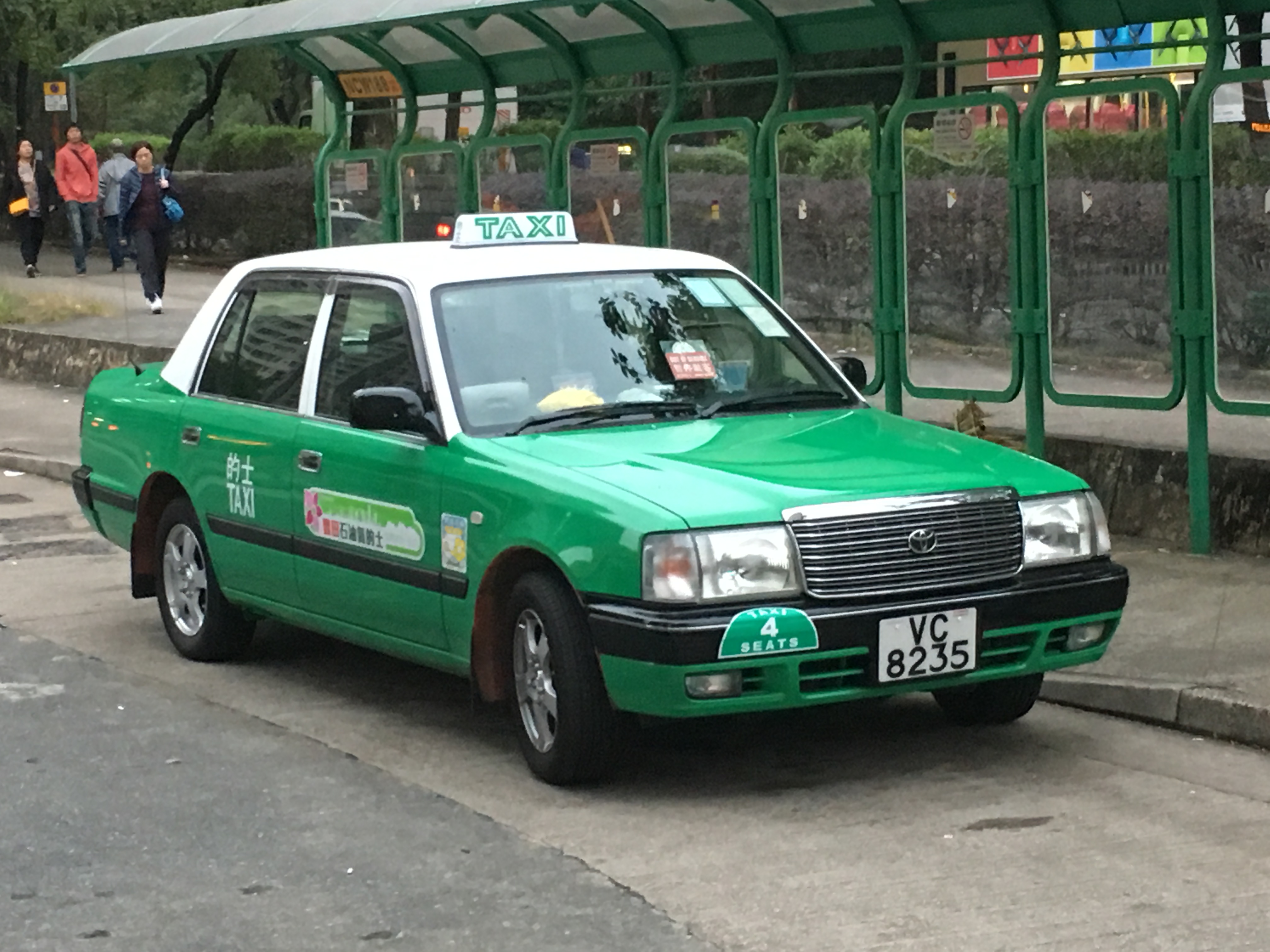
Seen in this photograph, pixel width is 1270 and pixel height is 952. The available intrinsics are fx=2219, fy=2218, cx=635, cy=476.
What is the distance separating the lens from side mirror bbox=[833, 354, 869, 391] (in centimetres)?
790

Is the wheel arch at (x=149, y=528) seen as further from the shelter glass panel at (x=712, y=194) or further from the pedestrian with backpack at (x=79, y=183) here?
the pedestrian with backpack at (x=79, y=183)

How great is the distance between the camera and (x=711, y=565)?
609cm

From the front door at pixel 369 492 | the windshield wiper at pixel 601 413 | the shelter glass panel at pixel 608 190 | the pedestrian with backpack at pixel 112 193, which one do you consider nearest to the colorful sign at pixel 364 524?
the front door at pixel 369 492

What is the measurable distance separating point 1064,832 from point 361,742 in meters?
2.43

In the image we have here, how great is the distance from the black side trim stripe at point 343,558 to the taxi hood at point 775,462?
491 millimetres

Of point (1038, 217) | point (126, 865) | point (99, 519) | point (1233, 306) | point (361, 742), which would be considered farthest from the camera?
point (1038, 217)

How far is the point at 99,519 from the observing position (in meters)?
9.39

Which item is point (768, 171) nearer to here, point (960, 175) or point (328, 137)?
point (960, 175)

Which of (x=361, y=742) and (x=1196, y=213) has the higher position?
(x=1196, y=213)

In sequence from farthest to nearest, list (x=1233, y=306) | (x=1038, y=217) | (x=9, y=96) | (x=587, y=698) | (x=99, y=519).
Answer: (x=9, y=96)
(x=1038, y=217)
(x=1233, y=306)
(x=99, y=519)
(x=587, y=698)

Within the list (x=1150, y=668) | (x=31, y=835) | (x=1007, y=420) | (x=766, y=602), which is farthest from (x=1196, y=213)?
(x=31, y=835)

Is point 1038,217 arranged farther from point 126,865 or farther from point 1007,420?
point 126,865

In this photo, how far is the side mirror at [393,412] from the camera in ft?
23.0

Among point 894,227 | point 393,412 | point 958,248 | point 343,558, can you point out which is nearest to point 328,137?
point 894,227
